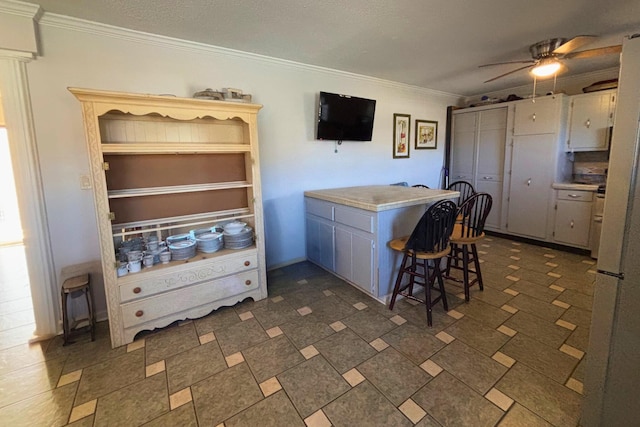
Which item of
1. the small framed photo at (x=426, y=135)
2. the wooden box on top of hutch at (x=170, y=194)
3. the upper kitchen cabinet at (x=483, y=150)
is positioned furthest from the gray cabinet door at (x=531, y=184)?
the wooden box on top of hutch at (x=170, y=194)

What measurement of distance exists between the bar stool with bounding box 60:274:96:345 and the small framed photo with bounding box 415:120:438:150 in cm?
458

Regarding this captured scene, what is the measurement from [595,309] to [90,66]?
11.8ft

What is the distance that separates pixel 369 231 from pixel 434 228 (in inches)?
22.4

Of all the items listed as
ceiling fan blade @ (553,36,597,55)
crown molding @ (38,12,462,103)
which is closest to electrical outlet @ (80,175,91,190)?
crown molding @ (38,12,462,103)

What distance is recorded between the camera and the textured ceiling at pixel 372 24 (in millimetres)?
2062

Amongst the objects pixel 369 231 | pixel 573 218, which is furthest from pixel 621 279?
pixel 573 218

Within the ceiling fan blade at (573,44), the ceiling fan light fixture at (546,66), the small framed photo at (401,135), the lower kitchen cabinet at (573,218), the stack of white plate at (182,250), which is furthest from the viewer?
the small framed photo at (401,135)

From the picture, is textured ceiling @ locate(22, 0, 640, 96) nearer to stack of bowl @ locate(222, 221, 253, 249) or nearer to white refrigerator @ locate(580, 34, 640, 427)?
white refrigerator @ locate(580, 34, 640, 427)

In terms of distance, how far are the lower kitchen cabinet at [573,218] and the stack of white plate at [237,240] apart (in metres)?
4.14

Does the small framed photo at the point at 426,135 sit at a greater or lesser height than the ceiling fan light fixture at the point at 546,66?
lesser

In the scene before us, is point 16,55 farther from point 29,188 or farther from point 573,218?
point 573,218

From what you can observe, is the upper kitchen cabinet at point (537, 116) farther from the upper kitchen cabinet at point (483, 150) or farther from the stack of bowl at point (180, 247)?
the stack of bowl at point (180, 247)

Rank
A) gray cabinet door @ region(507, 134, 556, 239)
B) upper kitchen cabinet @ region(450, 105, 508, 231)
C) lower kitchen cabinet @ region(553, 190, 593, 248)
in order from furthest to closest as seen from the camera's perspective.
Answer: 1. upper kitchen cabinet @ region(450, 105, 508, 231)
2. gray cabinet door @ region(507, 134, 556, 239)
3. lower kitchen cabinet @ region(553, 190, 593, 248)

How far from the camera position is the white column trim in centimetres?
198
